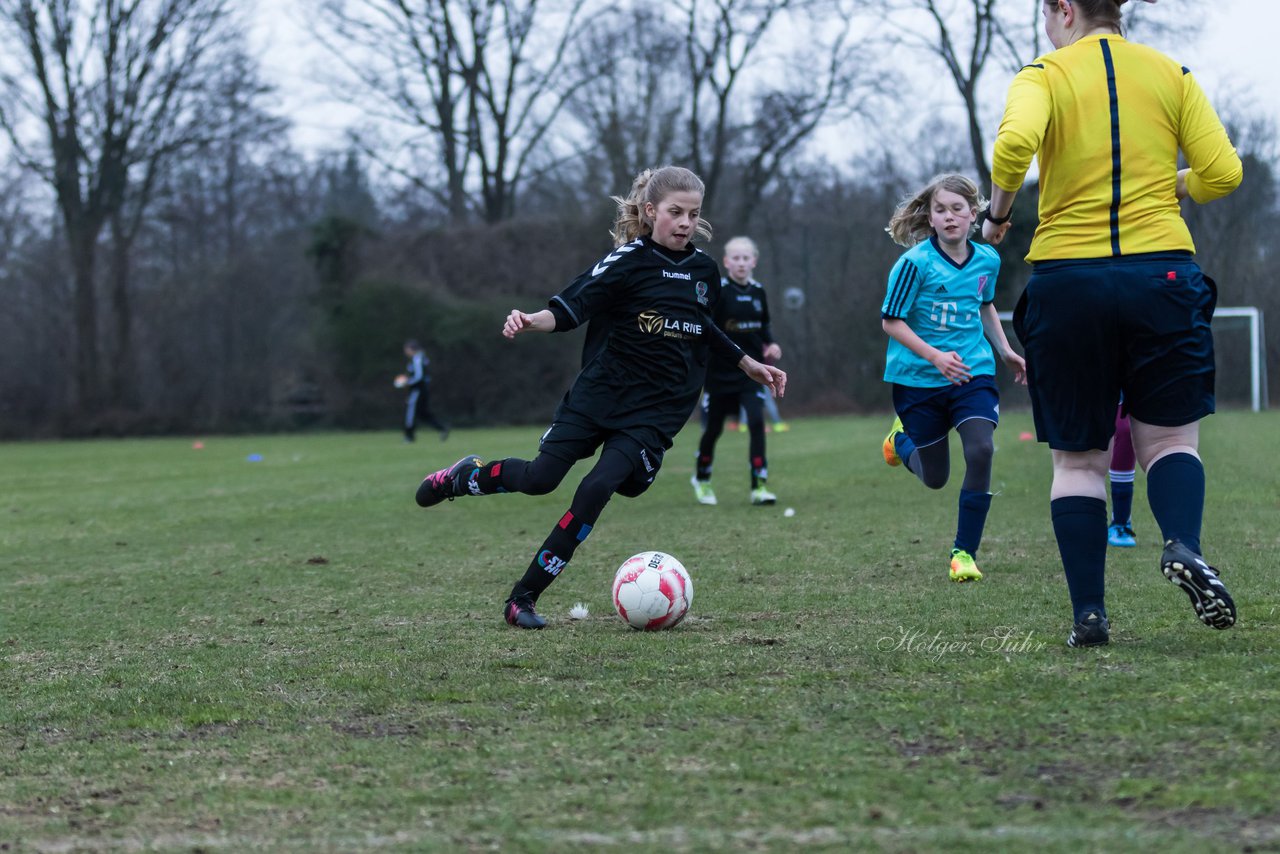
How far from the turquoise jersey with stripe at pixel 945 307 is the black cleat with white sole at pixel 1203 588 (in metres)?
2.47

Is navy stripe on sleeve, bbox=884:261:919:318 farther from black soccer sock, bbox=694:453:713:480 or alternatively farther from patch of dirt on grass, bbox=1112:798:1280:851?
black soccer sock, bbox=694:453:713:480

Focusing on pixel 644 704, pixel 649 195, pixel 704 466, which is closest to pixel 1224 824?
pixel 644 704

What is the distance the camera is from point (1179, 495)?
3832 millimetres

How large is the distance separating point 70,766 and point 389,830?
1.02 metres

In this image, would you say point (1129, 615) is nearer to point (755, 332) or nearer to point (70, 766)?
point (70, 766)

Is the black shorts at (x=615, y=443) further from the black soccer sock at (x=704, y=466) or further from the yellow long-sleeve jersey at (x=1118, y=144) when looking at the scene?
the black soccer sock at (x=704, y=466)

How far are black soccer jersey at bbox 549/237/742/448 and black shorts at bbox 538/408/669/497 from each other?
0.03 meters

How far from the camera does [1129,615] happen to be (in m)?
4.51

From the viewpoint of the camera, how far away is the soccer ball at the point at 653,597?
4668mm

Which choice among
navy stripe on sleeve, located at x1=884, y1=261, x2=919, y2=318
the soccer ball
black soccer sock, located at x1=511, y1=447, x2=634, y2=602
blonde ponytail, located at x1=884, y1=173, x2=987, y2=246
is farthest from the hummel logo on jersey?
blonde ponytail, located at x1=884, y1=173, x2=987, y2=246

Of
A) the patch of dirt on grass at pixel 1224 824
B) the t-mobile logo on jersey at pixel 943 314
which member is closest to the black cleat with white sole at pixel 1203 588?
the patch of dirt on grass at pixel 1224 824

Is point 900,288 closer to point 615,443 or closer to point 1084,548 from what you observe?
point 615,443

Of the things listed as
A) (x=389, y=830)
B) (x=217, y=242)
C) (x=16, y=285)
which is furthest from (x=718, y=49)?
(x=389, y=830)

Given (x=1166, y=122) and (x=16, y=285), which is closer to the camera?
Result: (x=1166, y=122)
